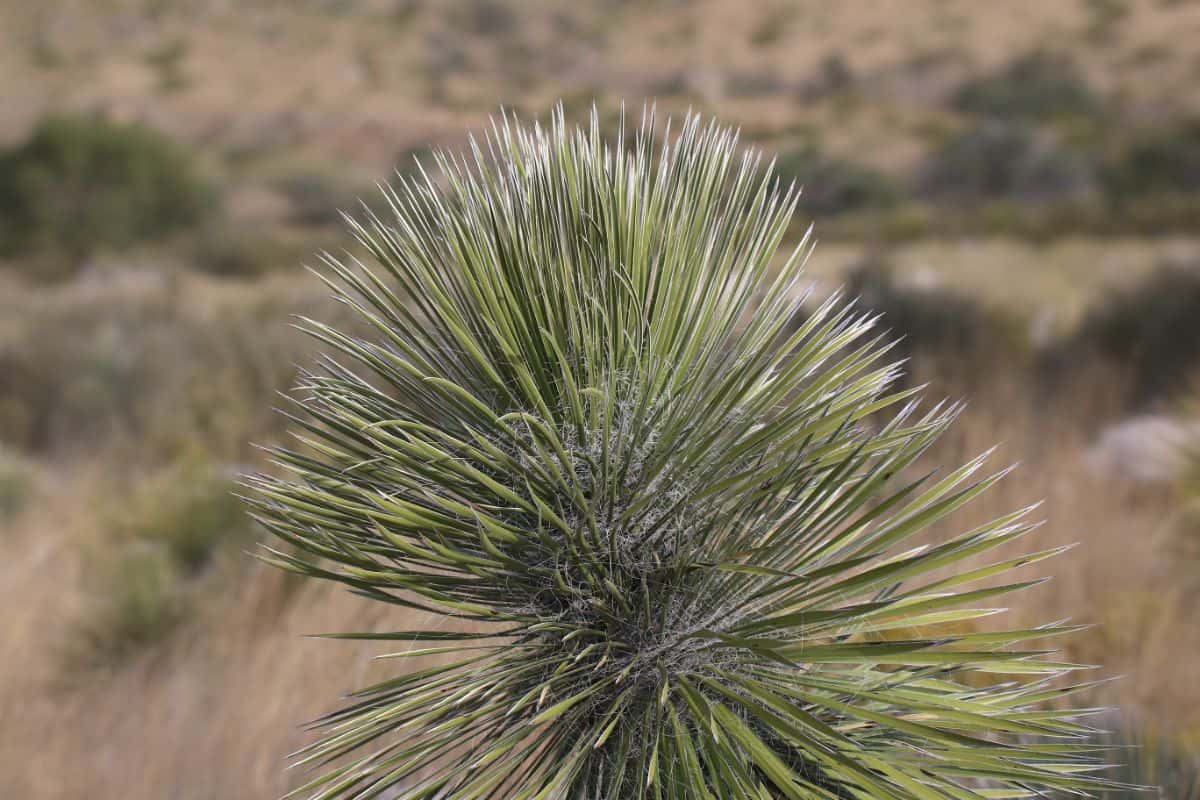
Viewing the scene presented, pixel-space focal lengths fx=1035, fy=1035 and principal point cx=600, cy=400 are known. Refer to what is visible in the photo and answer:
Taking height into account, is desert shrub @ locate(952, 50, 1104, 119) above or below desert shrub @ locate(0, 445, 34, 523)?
above

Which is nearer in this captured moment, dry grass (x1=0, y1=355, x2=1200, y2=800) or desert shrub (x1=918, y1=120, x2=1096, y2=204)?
dry grass (x1=0, y1=355, x2=1200, y2=800)

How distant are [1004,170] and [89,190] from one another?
15.5m

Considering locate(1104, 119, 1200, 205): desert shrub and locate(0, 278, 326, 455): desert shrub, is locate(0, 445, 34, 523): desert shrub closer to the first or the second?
locate(0, 278, 326, 455): desert shrub

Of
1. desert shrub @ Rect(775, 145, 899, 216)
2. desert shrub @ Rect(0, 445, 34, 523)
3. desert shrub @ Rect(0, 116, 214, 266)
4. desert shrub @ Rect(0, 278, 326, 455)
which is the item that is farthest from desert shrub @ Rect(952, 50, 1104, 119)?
desert shrub @ Rect(0, 445, 34, 523)

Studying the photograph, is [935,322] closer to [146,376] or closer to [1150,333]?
[1150,333]

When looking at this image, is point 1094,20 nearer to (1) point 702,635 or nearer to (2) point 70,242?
(2) point 70,242

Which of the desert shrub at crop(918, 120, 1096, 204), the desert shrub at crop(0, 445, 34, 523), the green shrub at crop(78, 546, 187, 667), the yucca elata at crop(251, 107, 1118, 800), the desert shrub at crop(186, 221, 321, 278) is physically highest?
the desert shrub at crop(918, 120, 1096, 204)

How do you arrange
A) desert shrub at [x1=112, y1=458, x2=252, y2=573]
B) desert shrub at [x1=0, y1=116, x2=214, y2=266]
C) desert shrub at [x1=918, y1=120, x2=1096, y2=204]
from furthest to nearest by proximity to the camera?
desert shrub at [x1=0, y1=116, x2=214, y2=266] → desert shrub at [x1=918, y1=120, x2=1096, y2=204] → desert shrub at [x1=112, y1=458, x2=252, y2=573]

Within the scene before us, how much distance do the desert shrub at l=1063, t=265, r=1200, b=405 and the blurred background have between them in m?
0.03

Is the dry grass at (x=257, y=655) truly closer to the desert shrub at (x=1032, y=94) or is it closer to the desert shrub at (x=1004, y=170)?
the desert shrub at (x=1004, y=170)

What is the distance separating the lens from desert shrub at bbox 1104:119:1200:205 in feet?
50.4

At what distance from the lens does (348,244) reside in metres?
11.4

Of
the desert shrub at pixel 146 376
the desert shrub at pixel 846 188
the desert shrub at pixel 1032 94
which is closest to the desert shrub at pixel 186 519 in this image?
the desert shrub at pixel 146 376

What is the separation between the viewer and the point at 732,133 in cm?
123
